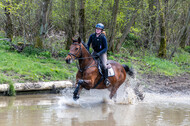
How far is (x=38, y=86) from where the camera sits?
32.7ft

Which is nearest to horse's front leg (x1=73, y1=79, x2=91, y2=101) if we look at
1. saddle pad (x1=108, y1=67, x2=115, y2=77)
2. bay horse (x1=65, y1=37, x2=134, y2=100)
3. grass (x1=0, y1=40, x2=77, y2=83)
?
bay horse (x1=65, y1=37, x2=134, y2=100)

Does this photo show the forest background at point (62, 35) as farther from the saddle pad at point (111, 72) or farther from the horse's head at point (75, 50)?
the horse's head at point (75, 50)

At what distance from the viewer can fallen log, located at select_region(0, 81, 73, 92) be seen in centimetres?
916

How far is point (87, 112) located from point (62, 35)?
1458cm

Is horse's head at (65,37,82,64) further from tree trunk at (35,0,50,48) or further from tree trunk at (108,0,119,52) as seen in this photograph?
tree trunk at (108,0,119,52)

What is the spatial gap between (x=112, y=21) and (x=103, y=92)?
854cm

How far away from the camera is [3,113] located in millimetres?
6586

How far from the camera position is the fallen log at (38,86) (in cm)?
916

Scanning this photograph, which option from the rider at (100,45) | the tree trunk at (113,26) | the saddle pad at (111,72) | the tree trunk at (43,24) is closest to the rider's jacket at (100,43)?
the rider at (100,45)

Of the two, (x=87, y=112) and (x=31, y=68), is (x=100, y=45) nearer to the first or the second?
(x=87, y=112)

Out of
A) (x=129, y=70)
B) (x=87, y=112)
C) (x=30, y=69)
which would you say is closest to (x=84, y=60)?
(x=87, y=112)

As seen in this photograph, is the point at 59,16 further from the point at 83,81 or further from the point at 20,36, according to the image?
the point at 83,81

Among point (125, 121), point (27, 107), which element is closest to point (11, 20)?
point (27, 107)

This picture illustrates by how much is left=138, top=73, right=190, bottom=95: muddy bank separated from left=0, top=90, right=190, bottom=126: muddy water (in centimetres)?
219
